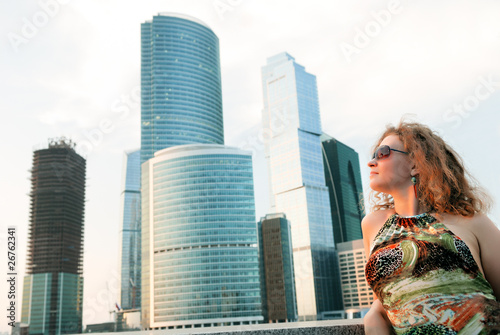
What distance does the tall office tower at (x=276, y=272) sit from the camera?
125375mm

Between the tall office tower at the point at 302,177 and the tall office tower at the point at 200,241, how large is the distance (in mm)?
39653

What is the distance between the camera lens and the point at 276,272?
12788cm

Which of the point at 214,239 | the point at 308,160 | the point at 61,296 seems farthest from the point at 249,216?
the point at 61,296

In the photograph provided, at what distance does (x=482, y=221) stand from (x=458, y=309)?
51 cm

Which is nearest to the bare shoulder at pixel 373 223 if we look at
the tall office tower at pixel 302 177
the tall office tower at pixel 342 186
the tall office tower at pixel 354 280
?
the tall office tower at pixel 302 177

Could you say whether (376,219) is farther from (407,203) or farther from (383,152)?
(383,152)

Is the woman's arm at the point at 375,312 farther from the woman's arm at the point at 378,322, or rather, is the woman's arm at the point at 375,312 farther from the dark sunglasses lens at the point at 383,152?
the dark sunglasses lens at the point at 383,152

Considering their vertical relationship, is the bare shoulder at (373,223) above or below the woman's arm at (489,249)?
above

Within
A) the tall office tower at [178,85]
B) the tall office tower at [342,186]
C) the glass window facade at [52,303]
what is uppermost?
the tall office tower at [178,85]

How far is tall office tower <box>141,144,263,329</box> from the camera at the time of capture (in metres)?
112

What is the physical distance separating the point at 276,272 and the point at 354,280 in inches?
1454

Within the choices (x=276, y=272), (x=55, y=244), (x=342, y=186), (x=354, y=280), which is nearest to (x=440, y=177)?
(x=276, y=272)

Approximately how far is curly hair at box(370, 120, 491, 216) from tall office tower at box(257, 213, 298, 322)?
127 meters

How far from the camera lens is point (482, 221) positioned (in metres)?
2.40
